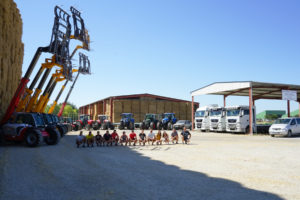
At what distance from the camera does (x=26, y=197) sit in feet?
14.8

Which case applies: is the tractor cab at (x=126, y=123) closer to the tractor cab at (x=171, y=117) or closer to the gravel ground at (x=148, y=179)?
the tractor cab at (x=171, y=117)

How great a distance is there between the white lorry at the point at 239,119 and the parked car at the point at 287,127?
3.27 meters

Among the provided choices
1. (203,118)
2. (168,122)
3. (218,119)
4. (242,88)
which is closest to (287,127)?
(242,88)

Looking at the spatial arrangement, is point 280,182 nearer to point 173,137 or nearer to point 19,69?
point 173,137

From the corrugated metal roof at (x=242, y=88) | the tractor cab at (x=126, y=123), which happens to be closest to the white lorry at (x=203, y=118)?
the corrugated metal roof at (x=242, y=88)

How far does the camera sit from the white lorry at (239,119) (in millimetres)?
23078

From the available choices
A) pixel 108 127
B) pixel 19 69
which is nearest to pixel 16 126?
pixel 19 69

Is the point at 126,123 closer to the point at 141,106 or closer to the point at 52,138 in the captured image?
the point at 141,106

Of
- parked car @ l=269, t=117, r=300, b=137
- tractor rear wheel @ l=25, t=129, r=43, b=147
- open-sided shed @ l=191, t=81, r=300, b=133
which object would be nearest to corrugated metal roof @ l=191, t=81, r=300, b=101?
open-sided shed @ l=191, t=81, r=300, b=133

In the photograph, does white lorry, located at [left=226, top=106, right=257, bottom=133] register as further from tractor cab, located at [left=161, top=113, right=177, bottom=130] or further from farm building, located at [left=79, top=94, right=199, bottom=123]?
farm building, located at [left=79, top=94, right=199, bottom=123]

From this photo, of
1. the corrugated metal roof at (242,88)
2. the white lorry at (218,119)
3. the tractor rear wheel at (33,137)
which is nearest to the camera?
the tractor rear wheel at (33,137)

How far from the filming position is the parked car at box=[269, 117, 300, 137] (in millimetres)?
19109

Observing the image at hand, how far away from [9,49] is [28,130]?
9.78 metres

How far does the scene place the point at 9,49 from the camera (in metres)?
18.7
